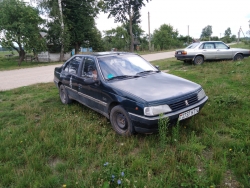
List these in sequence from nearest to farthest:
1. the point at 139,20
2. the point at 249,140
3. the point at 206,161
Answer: the point at 206,161
the point at 249,140
the point at 139,20

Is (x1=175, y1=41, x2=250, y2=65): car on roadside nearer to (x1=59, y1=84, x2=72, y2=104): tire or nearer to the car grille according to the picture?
(x1=59, y1=84, x2=72, y2=104): tire

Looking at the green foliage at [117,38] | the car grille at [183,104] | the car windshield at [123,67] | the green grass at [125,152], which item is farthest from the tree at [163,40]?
the car grille at [183,104]

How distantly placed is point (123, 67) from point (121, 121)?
1.31 meters

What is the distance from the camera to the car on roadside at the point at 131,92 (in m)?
3.19

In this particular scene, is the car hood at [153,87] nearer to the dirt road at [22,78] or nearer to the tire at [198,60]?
the dirt road at [22,78]

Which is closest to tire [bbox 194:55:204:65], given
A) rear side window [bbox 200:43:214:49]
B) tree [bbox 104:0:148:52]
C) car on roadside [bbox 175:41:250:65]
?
car on roadside [bbox 175:41:250:65]

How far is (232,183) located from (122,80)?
8.12 ft

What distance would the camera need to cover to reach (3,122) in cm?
461

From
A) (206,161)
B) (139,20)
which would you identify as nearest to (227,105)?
(206,161)

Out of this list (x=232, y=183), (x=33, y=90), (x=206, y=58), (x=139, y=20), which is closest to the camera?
(x=232, y=183)

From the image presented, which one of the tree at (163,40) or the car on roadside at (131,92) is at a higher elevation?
the tree at (163,40)

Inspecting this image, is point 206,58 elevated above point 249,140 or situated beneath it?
elevated above

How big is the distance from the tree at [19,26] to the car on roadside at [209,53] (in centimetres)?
1536

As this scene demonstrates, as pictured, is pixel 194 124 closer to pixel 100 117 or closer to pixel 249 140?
pixel 249 140
